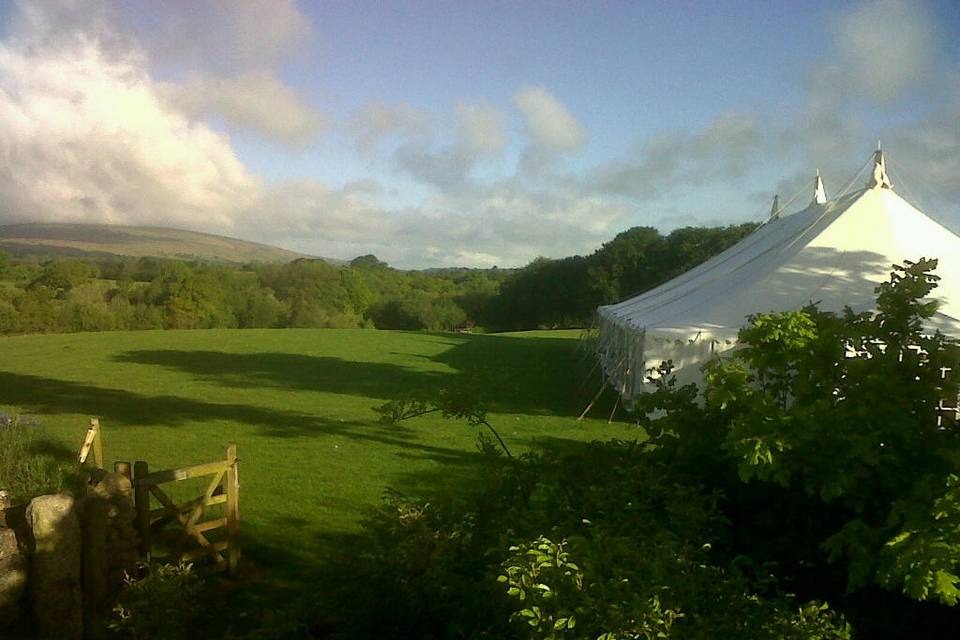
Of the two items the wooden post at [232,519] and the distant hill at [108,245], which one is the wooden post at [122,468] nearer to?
the wooden post at [232,519]

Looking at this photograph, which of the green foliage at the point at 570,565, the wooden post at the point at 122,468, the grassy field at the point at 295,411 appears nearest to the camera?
the green foliage at the point at 570,565

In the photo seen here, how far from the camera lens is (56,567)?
4531 millimetres

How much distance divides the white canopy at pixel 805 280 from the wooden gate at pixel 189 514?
6.64 meters

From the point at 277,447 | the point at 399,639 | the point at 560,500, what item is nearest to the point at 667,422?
the point at 560,500

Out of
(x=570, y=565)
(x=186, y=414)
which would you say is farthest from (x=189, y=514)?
(x=186, y=414)

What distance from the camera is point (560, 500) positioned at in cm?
279

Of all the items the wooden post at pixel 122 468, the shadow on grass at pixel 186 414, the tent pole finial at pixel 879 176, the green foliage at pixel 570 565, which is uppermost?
the tent pole finial at pixel 879 176

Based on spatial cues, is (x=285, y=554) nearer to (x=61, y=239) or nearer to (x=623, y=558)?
→ (x=623, y=558)

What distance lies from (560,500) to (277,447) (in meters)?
8.19

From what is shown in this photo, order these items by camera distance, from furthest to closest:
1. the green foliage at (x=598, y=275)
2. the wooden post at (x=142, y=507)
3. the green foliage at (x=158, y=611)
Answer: the green foliage at (x=598, y=275), the wooden post at (x=142, y=507), the green foliage at (x=158, y=611)

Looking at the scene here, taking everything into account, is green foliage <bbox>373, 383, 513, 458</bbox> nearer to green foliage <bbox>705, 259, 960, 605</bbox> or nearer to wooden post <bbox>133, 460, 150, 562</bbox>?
green foliage <bbox>705, 259, 960, 605</bbox>

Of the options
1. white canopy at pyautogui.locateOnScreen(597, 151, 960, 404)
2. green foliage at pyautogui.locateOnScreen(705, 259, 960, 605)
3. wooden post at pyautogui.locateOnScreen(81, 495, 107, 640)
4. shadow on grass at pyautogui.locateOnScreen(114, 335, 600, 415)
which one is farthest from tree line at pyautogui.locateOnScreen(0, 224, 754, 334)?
green foliage at pyautogui.locateOnScreen(705, 259, 960, 605)

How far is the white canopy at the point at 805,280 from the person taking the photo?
10.9m

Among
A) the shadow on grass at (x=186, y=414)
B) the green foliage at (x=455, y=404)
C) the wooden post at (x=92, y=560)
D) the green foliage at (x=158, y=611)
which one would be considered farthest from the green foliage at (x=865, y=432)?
the shadow on grass at (x=186, y=414)
